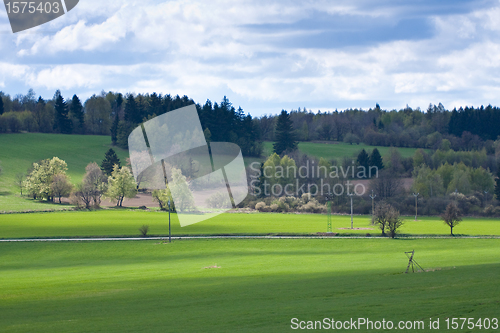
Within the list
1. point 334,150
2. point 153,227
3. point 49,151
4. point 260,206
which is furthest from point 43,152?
point 334,150

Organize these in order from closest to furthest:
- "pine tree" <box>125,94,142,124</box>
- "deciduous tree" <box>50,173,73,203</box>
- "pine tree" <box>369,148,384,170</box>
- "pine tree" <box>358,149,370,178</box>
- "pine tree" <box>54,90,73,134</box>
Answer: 1. "deciduous tree" <box>50,173,73,203</box>
2. "pine tree" <box>358,149,370,178</box>
3. "pine tree" <box>369,148,384,170</box>
4. "pine tree" <box>125,94,142,124</box>
5. "pine tree" <box>54,90,73,134</box>

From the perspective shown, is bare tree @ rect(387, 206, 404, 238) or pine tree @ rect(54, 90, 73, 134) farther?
pine tree @ rect(54, 90, 73, 134)

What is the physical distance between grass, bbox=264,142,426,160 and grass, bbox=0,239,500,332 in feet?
286

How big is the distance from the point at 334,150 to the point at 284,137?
1818cm

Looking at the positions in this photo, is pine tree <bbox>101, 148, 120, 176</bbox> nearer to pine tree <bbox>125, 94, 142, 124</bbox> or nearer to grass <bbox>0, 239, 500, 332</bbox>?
pine tree <bbox>125, 94, 142, 124</bbox>

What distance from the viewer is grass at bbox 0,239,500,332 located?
14867 millimetres

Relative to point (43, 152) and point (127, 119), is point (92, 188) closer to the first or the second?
point (43, 152)

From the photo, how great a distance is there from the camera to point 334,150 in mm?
135625

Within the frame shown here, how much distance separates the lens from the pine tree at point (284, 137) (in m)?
126

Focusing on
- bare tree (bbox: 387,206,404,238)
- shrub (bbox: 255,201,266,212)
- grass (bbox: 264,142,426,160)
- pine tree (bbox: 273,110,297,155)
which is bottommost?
shrub (bbox: 255,201,266,212)

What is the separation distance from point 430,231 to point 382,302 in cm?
4215

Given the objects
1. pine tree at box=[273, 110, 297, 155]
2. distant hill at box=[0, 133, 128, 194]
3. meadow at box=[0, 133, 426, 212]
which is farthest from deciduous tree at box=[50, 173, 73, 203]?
pine tree at box=[273, 110, 297, 155]

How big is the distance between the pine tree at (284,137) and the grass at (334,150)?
3.59m

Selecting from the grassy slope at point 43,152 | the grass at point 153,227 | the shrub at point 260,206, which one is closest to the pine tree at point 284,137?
the shrub at point 260,206
